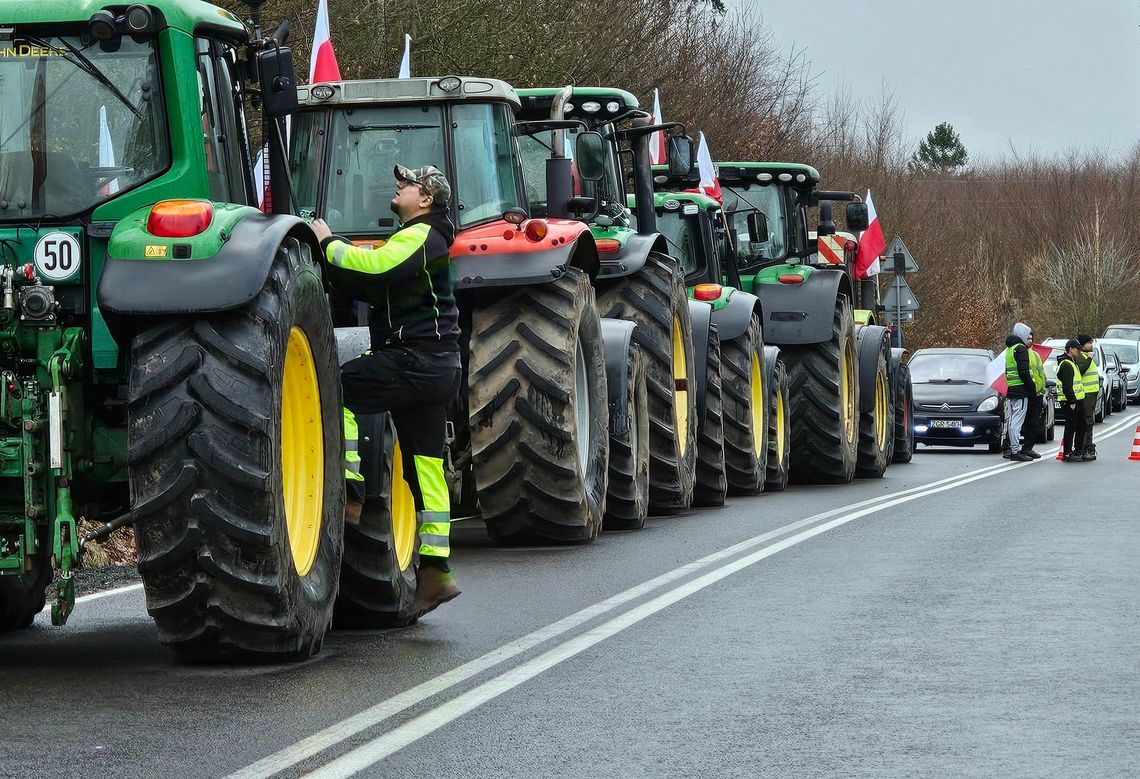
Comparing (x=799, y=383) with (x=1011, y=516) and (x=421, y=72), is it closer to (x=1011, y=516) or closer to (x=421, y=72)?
(x=1011, y=516)

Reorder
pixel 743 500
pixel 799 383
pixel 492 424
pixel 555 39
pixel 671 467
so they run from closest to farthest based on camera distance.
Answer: pixel 492 424 → pixel 671 467 → pixel 743 500 → pixel 799 383 → pixel 555 39

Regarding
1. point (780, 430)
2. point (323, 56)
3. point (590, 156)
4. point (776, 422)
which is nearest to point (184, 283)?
point (590, 156)

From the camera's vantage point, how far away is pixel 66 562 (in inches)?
282

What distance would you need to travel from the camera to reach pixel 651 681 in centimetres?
759

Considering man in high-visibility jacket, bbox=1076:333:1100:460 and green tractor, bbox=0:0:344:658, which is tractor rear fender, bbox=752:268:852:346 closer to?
man in high-visibility jacket, bbox=1076:333:1100:460

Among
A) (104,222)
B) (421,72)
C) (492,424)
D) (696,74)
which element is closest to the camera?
(104,222)

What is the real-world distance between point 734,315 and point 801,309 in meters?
2.64

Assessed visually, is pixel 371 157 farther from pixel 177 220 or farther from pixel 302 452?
pixel 177 220

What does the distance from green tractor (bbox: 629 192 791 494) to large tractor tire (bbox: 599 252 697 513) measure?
2.12 metres

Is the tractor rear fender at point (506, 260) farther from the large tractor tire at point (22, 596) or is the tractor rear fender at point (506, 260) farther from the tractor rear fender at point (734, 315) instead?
the tractor rear fender at point (734, 315)

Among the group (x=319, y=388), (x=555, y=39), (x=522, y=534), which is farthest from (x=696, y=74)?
(x=319, y=388)

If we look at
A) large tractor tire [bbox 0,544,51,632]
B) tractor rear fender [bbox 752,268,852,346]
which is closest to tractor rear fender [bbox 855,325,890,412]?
tractor rear fender [bbox 752,268,852,346]

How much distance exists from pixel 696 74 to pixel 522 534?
25.3 meters

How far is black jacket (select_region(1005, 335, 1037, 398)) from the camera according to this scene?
92.4 ft
